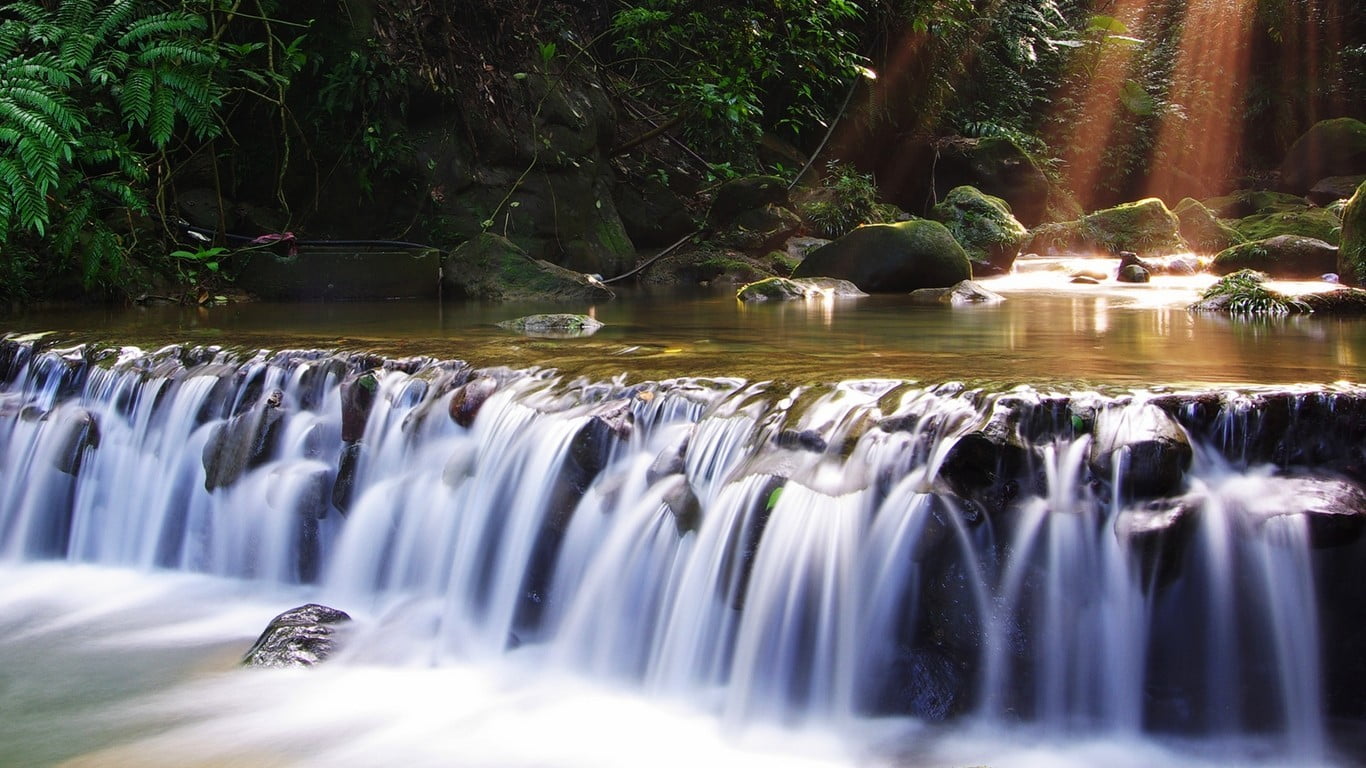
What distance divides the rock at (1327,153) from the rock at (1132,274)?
1287cm

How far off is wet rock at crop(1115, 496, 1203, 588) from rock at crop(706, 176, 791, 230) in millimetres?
11389

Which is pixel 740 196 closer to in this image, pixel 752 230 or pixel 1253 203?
pixel 752 230

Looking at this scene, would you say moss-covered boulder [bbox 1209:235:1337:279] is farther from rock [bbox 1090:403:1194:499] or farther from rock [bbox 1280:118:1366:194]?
rock [bbox 1280:118:1366:194]

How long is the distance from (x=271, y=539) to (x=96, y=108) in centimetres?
461

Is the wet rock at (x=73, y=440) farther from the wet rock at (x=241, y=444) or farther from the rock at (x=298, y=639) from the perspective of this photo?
the rock at (x=298, y=639)

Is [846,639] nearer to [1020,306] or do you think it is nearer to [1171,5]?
[1020,306]

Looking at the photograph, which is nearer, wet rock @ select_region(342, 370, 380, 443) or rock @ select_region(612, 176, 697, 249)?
wet rock @ select_region(342, 370, 380, 443)

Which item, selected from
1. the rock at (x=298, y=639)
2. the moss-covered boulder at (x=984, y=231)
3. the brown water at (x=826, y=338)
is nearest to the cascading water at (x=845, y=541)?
the rock at (x=298, y=639)

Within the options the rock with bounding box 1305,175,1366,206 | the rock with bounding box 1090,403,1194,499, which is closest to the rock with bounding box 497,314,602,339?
the rock with bounding box 1090,403,1194,499

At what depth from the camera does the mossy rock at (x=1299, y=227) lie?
573 inches

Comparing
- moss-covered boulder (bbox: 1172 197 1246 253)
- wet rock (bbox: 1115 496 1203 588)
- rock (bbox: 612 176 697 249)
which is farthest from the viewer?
moss-covered boulder (bbox: 1172 197 1246 253)

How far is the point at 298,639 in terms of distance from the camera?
13.2ft

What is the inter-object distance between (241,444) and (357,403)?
0.63 metres

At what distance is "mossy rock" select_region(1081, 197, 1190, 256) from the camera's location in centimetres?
1681
